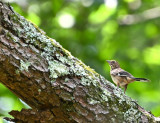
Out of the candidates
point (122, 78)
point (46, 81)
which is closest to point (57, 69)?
point (46, 81)

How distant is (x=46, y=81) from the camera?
2.94 m

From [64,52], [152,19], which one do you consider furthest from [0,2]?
[152,19]

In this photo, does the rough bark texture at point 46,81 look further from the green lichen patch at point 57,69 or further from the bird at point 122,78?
the bird at point 122,78

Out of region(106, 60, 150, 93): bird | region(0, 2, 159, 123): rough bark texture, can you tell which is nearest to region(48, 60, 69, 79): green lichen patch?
region(0, 2, 159, 123): rough bark texture

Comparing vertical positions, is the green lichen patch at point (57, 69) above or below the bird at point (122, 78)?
below

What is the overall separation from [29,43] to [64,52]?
1.25 ft

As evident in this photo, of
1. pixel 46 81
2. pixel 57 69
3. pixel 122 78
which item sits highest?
pixel 122 78

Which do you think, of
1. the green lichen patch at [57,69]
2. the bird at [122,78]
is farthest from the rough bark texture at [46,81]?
the bird at [122,78]

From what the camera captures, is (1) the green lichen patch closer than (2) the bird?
Yes

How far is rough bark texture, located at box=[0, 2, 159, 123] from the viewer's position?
2865 mm

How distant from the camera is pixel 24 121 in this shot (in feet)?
9.88

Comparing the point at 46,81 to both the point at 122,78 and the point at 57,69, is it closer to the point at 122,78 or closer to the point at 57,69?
the point at 57,69

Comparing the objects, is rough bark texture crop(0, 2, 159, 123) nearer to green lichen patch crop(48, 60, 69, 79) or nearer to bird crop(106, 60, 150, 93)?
green lichen patch crop(48, 60, 69, 79)

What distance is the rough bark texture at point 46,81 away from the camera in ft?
9.40
